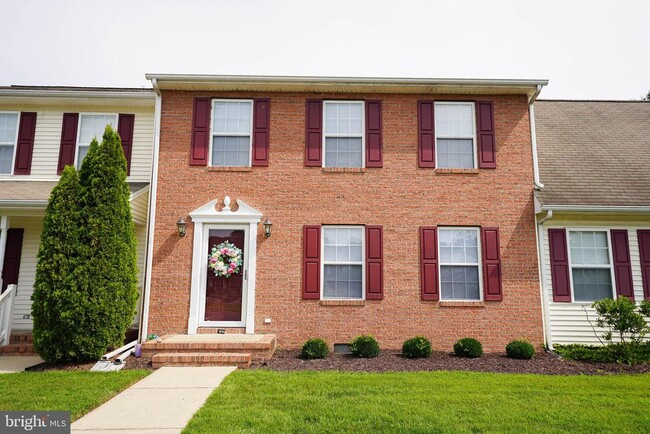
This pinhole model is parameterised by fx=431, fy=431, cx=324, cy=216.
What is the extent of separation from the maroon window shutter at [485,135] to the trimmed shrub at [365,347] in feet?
14.2

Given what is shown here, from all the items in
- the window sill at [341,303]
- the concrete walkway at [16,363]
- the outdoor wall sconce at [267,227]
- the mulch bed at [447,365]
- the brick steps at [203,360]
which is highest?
the outdoor wall sconce at [267,227]

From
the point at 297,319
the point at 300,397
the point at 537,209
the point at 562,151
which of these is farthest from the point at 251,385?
the point at 562,151

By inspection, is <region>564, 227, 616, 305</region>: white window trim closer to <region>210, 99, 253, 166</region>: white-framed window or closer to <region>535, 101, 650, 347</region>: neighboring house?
<region>535, 101, 650, 347</region>: neighboring house

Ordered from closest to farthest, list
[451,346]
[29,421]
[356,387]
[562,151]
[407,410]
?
[29,421], [407,410], [356,387], [451,346], [562,151]

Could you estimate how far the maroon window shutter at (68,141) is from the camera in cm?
991

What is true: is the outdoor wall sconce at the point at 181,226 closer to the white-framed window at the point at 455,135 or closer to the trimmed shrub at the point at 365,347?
the trimmed shrub at the point at 365,347

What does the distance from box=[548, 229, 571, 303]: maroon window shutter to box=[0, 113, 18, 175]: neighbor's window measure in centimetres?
1210

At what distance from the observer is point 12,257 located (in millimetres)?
9586

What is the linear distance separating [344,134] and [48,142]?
6.92 m

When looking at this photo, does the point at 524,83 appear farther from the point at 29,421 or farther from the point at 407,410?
the point at 29,421

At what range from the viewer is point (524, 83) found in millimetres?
9039

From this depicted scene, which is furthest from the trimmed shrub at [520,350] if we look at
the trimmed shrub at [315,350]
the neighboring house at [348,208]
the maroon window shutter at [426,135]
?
the maroon window shutter at [426,135]

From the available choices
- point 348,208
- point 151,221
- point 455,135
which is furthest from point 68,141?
point 455,135

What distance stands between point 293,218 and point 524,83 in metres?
5.60
